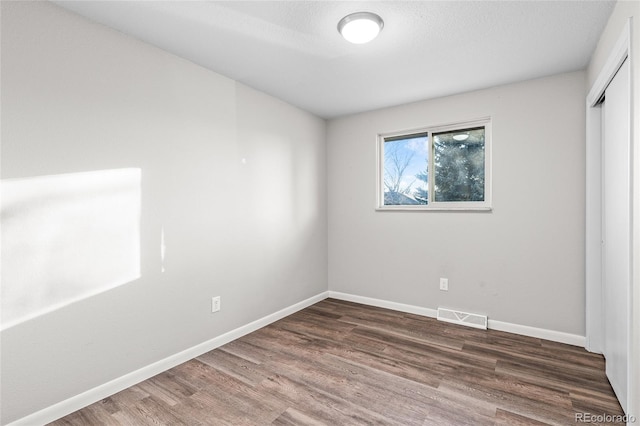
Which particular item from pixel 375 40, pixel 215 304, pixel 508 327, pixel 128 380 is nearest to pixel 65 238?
pixel 128 380

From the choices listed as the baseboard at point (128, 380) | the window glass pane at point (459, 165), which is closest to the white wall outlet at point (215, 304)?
the baseboard at point (128, 380)

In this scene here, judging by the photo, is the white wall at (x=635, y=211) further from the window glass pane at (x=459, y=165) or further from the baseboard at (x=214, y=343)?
the window glass pane at (x=459, y=165)

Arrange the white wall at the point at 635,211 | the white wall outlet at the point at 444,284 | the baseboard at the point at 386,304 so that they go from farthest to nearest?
the baseboard at the point at 386,304, the white wall outlet at the point at 444,284, the white wall at the point at 635,211

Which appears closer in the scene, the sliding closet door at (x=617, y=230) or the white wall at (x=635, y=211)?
the white wall at (x=635, y=211)

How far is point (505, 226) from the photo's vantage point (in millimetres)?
2943

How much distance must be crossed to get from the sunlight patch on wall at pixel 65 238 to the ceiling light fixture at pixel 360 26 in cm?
166

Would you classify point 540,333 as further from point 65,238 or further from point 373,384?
point 65,238

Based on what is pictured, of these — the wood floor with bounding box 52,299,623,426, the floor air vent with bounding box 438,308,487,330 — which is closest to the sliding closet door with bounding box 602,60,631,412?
the wood floor with bounding box 52,299,623,426

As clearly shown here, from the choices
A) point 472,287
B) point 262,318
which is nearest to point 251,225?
point 262,318

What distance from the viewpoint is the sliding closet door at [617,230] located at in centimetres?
169

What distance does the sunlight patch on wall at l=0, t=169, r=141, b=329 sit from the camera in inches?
63.7

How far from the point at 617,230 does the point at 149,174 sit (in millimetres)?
3030

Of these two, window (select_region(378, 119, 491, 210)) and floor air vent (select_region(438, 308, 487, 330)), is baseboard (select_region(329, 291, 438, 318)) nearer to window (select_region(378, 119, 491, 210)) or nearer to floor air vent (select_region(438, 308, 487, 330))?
floor air vent (select_region(438, 308, 487, 330))

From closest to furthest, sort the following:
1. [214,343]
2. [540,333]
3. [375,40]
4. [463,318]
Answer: [375,40]
[214,343]
[540,333]
[463,318]
